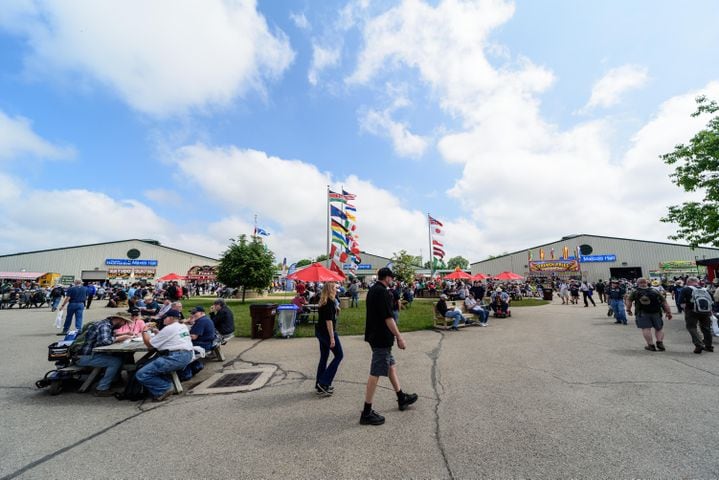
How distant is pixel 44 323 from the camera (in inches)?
505

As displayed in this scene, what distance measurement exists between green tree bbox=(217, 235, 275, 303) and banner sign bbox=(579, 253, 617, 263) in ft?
156

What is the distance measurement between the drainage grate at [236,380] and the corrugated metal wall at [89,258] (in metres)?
51.7

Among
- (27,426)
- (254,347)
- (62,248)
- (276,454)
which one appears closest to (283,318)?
(254,347)

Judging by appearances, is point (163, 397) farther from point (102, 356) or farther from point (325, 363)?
point (325, 363)

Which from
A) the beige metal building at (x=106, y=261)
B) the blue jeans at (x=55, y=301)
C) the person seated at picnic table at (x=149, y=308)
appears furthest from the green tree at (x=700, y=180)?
the beige metal building at (x=106, y=261)

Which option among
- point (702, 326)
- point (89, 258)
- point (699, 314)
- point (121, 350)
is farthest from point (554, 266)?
point (89, 258)

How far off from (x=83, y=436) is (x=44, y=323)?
14.0 m

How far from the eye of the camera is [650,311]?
23.5ft

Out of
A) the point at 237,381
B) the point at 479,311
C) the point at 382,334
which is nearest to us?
the point at 382,334

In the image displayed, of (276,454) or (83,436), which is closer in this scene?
(276,454)

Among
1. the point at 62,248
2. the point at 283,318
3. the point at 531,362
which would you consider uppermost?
the point at 62,248

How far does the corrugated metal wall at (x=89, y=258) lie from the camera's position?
4422 cm

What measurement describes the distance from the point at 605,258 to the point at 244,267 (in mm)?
51786

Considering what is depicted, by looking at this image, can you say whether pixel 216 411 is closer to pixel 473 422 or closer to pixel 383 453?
pixel 383 453
